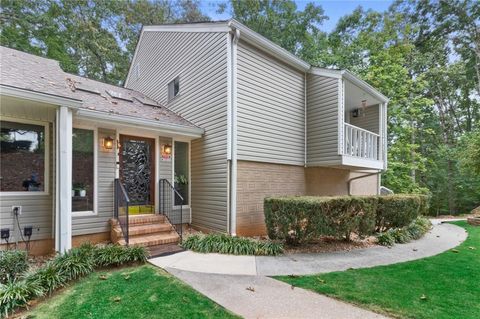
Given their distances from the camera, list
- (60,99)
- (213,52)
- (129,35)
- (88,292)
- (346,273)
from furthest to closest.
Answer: (129,35)
(213,52)
(60,99)
(346,273)
(88,292)

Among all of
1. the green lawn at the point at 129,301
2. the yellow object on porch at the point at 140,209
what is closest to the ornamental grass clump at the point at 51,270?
the green lawn at the point at 129,301

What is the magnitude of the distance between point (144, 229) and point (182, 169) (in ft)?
7.50

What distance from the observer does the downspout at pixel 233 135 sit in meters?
6.64

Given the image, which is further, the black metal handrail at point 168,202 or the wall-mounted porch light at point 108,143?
the black metal handrail at point 168,202

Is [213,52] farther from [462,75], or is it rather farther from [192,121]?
[462,75]

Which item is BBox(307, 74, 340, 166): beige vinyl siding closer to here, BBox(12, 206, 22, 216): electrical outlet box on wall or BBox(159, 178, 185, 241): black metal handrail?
BBox(159, 178, 185, 241): black metal handrail

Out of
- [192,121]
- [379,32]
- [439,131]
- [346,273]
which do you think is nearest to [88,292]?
[346,273]

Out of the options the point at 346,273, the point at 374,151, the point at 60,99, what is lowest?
the point at 346,273

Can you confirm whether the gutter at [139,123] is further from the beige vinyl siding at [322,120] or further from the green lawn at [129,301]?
the beige vinyl siding at [322,120]

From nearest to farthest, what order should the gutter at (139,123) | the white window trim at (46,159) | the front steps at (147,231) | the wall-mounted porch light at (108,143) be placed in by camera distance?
the white window trim at (46,159)
the gutter at (139,123)
the front steps at (147,231)
the wall-mounted porch light at (108,143)

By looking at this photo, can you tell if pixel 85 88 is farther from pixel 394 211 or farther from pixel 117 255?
pixel 394 211

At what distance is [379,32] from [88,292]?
1942 centimetres

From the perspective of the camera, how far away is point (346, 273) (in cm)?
445

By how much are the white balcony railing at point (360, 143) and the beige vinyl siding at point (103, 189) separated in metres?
6.95
